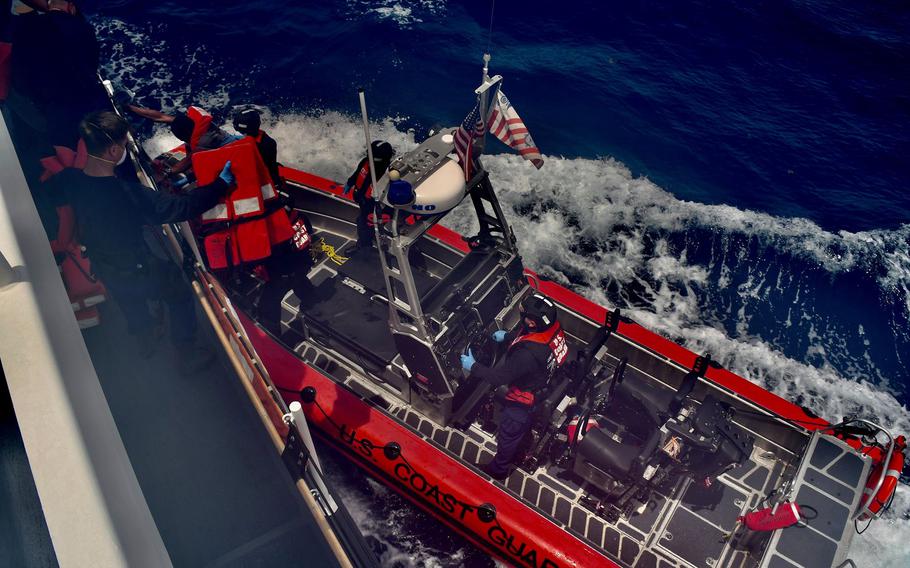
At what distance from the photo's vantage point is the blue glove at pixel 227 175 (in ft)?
20.2

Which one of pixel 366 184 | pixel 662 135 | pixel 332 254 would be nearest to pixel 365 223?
pixel 366 184

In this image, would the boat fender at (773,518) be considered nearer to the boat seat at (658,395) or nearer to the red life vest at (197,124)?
the boat seat at (658,395)

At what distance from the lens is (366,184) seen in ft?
25.5

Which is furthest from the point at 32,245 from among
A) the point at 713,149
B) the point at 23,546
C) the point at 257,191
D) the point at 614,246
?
the point at 713,149

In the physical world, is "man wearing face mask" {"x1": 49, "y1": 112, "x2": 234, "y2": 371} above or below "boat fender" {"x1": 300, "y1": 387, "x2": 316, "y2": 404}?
above

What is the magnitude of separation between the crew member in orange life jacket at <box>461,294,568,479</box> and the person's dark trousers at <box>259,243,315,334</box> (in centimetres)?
276

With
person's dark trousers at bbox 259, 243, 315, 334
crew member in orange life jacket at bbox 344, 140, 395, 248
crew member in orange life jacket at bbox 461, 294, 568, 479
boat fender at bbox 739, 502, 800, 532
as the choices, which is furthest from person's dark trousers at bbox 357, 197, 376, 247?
boat fender at bbox 739, 502, 800, 532

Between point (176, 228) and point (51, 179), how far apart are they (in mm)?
1361

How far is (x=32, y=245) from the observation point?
2.86 meters

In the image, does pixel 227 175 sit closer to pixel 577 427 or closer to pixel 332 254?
pixel 332 254

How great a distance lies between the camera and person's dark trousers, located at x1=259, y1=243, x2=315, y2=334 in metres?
7.55

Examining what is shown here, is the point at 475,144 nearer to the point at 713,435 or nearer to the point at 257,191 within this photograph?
the point at 257,191

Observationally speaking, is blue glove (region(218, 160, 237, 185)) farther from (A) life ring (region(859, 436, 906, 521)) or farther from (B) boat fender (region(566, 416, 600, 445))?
(A) life ring (region(859, 436, 906, 521))

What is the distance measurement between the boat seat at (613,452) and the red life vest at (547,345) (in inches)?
27.5
